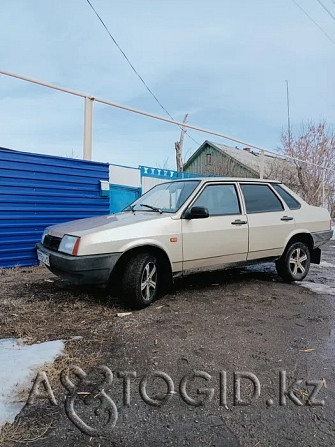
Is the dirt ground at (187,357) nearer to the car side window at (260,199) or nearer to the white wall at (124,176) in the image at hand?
the car side window at (260,199)

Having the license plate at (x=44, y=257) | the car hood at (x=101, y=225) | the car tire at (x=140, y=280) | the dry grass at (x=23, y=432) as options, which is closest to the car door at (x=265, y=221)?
the car hood at (x=101, y=225)

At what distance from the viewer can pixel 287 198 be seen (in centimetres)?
540

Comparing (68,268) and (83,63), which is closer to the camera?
(68,268)

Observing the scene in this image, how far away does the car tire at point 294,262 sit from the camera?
5.19 metres

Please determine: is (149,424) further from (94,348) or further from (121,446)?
(94,348)

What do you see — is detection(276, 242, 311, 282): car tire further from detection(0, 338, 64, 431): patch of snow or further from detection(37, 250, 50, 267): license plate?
detection(0, 338, 64, 431): patch of snow

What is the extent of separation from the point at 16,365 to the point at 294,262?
14.0 feet

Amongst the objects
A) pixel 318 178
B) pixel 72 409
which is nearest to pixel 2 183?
pixel 72 409

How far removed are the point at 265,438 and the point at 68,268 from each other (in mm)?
2413

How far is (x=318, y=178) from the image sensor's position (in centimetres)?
1764

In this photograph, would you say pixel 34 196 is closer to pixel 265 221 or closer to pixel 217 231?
pixel 217 231

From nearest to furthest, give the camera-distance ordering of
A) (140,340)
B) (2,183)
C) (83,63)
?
(140,340) < (2,183) < (83,63)

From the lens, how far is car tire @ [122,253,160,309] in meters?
3.66

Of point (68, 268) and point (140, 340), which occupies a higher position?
point (68, 268)
